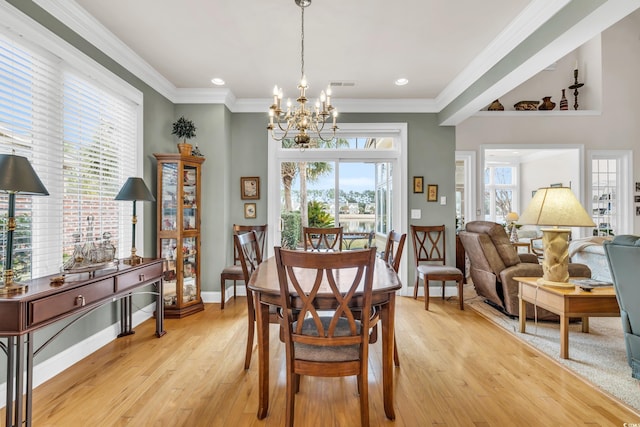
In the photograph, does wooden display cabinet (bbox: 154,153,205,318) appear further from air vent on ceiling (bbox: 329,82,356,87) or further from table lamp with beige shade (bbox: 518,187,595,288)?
table lamp with beige shade (bbox: 518,187,595,288)

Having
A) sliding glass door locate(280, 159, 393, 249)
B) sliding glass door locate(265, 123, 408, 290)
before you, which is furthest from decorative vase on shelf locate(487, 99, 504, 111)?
sliding glass door locate(280, 159, 393, 249)

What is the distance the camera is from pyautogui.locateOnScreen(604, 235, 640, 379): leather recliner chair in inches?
82.7

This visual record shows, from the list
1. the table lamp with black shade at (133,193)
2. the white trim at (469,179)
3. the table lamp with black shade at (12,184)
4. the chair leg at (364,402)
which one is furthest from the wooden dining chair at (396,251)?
the white trim at (469,179)

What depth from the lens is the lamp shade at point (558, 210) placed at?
258cm

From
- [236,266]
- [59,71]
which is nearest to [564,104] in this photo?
[236,266]

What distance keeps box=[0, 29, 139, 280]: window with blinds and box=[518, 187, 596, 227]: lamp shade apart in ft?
11.4

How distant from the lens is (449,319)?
11.7 feet

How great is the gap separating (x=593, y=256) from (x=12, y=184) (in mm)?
5200

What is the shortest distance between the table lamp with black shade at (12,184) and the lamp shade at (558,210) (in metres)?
3.37

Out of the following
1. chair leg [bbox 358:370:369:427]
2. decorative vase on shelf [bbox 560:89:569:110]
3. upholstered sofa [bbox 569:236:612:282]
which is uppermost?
decorative vase on shelf [bbox 560:89:569:110]

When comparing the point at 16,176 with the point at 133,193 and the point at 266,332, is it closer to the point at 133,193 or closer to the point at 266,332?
the point at 133,193

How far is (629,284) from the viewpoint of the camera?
215cm

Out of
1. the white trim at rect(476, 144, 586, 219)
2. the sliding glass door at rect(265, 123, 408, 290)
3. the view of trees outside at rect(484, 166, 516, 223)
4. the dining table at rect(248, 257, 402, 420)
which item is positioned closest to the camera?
the dining table at rect(248, 257, 402, 420)

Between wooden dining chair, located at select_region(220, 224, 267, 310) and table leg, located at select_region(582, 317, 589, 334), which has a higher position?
wooden dining chair, located at select_region(220, 224, 267, 310)
